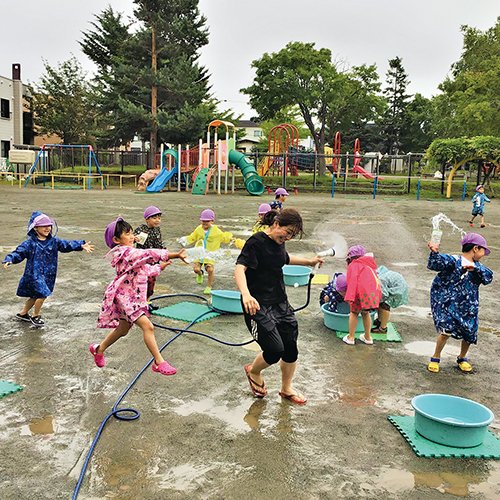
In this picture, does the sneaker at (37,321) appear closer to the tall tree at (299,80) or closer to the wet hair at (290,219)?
the wet hair at (290,219)

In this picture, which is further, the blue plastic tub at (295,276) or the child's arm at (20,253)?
the blue plastic tub at (295,276)

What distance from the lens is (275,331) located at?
421 centimetres

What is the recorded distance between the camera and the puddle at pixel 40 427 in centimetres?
389

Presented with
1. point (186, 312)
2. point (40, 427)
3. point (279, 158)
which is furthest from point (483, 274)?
point (279, 158)

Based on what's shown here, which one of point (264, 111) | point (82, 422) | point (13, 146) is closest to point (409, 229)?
point (82, 422)

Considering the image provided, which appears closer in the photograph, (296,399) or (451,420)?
(451,420)

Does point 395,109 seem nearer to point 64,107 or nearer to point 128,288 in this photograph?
point 64,107

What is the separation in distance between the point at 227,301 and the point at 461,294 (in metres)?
2.79

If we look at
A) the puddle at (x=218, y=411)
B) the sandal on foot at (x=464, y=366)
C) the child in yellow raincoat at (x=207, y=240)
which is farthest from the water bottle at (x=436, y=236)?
the child in yellow raincoat at (x=207, y=240)

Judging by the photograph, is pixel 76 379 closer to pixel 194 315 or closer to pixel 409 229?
pixel 194 315

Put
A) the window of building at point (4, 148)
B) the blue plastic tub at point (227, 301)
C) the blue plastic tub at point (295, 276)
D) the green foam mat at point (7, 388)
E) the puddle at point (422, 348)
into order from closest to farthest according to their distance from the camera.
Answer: the green foam mat at point (7, 388), the puddle at point (422, 348), the blue plastic tub at point (227, 301), the blue plastic tub at point (295, 276), the window of building at point (4, 148)

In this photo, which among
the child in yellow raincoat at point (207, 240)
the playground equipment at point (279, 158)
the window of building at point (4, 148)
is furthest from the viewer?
the window of building at point (4, 148)

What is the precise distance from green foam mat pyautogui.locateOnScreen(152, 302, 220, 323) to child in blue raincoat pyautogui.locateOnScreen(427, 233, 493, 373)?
2.70 metres

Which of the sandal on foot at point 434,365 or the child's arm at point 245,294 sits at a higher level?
the child's arm at point 245,294
